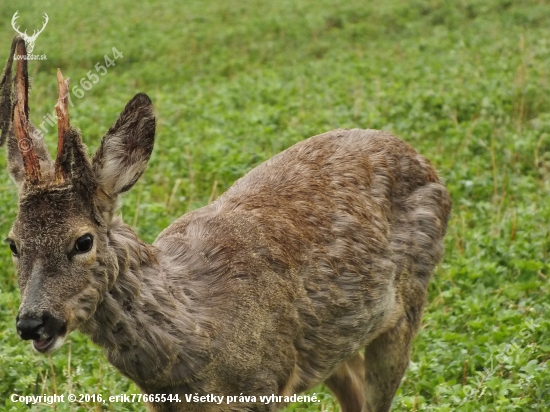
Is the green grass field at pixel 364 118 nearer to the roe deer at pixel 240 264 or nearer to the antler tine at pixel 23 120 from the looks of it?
the roe deer at pixel 240 264

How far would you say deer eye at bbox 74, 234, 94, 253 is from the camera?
4.50 meters

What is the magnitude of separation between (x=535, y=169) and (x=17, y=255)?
735cm

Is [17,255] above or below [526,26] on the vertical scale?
above

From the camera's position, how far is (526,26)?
1923 centimetres

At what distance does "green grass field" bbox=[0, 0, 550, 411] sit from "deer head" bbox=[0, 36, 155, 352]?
1.77 m

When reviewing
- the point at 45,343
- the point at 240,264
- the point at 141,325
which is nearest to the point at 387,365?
the point at 240,264

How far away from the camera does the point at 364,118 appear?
12164mm

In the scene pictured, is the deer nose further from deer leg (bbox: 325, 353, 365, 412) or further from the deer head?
deer leg (bbox: 325, 353, 365, 412)

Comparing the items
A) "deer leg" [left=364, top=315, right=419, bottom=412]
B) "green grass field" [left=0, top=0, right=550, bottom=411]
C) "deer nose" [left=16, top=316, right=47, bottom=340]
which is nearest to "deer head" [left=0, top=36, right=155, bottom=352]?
"deer nose" [left=16, top=316, right=47, bottom=340]

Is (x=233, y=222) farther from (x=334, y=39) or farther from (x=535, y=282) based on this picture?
(x=334, y=39)

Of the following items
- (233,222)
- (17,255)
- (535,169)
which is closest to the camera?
(17,255)

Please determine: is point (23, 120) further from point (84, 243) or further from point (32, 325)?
point (32, 325)

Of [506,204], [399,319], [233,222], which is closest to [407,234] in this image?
[399,319]

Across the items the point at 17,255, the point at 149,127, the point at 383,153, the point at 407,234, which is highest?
the point at 149,127
